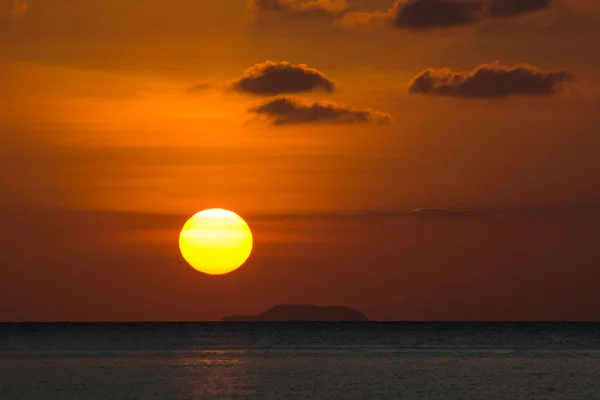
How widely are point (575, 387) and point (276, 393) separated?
21329 millimetres

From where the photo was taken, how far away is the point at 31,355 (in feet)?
370

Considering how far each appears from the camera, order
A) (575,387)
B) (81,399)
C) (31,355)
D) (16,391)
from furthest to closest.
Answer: (31,355), (575,387), (16,391), (81,399)

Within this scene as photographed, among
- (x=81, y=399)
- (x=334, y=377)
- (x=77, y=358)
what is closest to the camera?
(x=81, y=399)

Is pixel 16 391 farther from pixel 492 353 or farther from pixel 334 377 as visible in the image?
pixel 492 353

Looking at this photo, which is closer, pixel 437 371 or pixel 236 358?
Result: pixel 437 371

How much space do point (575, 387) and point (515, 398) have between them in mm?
9641

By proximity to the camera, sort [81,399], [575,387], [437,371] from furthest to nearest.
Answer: [437,371]
[575,387]
[81,399]

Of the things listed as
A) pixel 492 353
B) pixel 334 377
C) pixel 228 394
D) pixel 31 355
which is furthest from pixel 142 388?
pixel 492 353

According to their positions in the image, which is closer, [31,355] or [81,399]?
[81,399]

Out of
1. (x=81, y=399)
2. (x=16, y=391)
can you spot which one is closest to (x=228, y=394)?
(x=81, y=399)

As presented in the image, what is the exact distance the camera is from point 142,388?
68562 mm

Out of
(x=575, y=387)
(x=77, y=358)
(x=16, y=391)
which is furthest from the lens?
(x=77, y=358)

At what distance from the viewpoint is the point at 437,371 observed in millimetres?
85500

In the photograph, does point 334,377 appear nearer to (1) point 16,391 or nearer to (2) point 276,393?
(2) point 276,393
